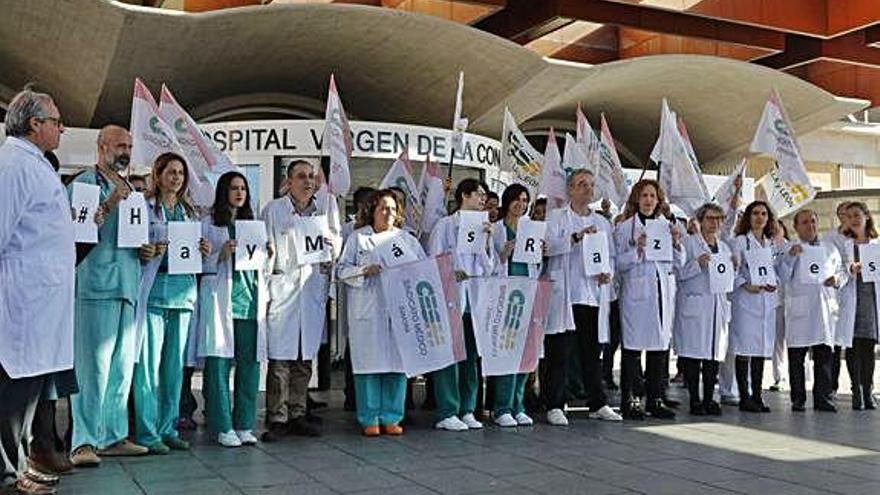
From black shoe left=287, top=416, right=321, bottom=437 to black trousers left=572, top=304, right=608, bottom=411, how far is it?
2304 millimetres

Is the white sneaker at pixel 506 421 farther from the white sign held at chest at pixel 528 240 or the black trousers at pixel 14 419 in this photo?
the black trousers at pixel 14 419

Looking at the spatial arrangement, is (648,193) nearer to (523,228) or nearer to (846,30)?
(523,228)

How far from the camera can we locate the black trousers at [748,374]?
866cm

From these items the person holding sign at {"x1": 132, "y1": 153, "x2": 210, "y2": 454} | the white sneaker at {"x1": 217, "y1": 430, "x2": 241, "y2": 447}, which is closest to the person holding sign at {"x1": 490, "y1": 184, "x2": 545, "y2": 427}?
the white sneaker at {"x1": 217, "y1": 430, "x2": 241, "y2": 447}

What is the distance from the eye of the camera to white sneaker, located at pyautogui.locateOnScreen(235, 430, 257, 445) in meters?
6.59

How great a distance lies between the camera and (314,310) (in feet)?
23.2

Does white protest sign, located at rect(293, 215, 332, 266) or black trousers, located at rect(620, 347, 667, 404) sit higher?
white protest sign, located at rect(293, 215, 332, 266)

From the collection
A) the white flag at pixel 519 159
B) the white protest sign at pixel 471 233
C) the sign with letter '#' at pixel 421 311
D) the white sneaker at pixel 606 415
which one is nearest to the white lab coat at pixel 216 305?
the sign with letter '#' at pixel 421 311

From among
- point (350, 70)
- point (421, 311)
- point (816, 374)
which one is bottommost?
point (816, 374)

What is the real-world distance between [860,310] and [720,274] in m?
1.82

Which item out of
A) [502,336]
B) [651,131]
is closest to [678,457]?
[502,336]

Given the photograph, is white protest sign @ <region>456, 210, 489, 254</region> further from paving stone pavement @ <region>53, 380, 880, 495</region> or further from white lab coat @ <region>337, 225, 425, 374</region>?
paving stone pavement @ <region>53, 380, 880, 495</region>

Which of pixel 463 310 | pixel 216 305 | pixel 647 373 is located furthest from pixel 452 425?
pixel 216 305

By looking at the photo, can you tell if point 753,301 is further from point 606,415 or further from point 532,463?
point 532,463
